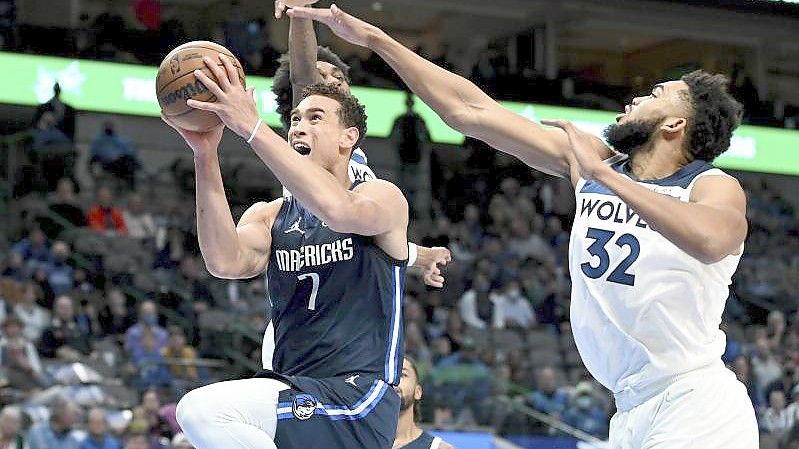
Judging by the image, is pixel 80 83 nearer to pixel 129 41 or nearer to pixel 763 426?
pixel 129 41

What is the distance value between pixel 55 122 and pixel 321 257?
13.2 meters

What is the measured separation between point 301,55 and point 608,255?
189 cm

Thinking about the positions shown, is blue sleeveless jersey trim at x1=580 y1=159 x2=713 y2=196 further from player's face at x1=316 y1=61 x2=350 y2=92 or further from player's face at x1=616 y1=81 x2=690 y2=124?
player's face at x1=316 y1=61 x2=350 y2=92

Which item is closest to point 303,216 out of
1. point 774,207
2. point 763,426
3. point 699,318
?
point 699,318

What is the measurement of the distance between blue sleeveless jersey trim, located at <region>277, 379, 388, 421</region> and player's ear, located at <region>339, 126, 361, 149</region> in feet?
3.03

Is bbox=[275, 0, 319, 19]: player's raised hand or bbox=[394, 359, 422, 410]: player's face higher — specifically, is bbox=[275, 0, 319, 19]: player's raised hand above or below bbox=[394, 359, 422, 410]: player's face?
above

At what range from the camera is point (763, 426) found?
14.5 metres

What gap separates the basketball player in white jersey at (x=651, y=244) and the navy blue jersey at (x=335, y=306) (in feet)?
2.11

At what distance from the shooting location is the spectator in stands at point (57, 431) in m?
10.6

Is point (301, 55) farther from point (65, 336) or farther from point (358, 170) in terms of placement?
point (65, 336)

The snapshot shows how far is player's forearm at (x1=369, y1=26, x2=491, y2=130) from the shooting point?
15.1 ft

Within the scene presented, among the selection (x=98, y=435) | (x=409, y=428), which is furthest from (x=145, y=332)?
(x=409, y=428)

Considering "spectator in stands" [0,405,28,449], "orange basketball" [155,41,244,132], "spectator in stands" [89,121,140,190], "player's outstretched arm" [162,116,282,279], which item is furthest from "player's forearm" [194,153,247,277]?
"spectator in stands" [89,121,140,190]

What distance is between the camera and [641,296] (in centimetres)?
462
